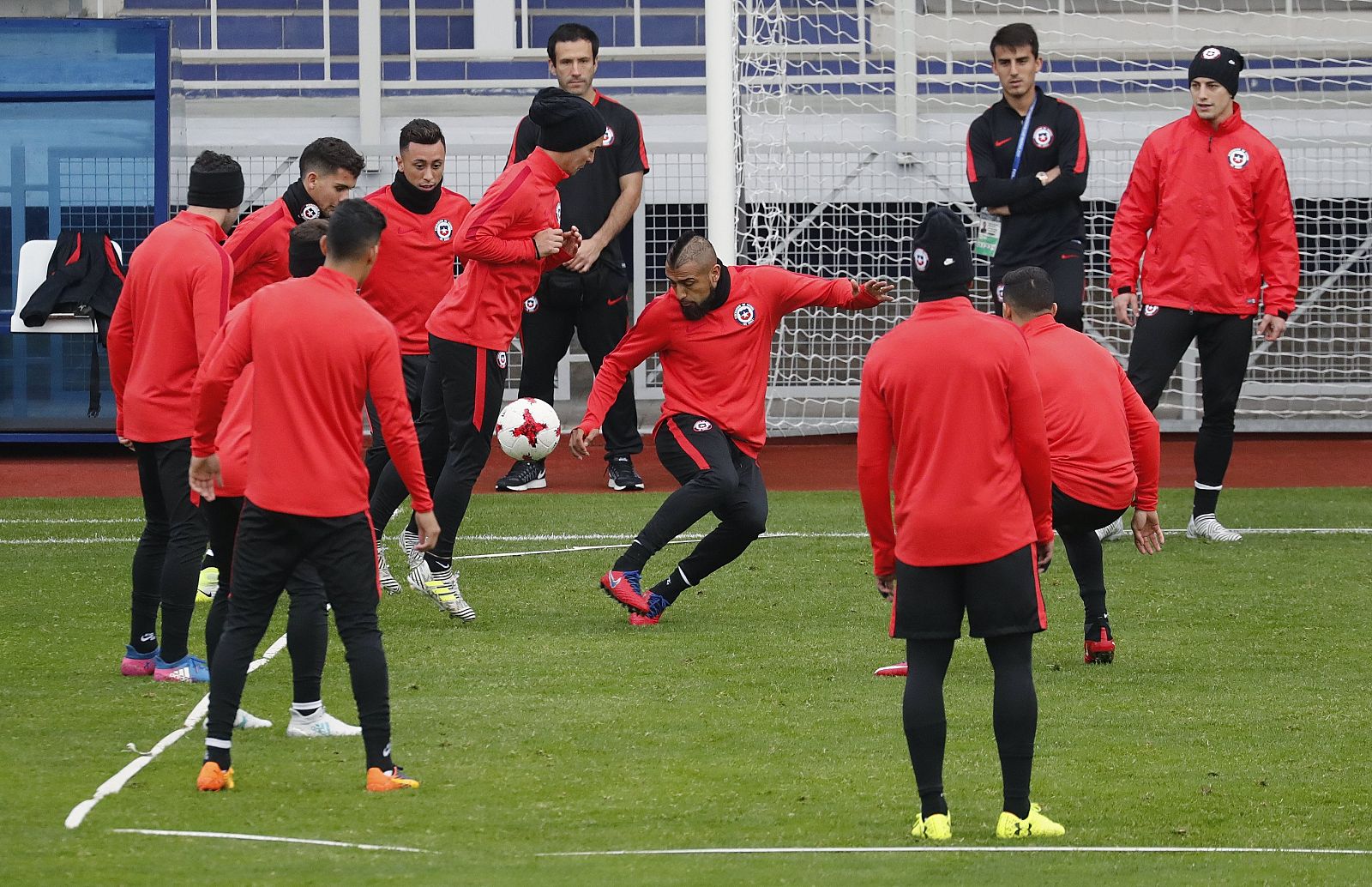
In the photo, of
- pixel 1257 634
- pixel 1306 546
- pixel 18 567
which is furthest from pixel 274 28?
pixel 1257 634

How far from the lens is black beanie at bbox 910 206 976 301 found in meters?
4.50

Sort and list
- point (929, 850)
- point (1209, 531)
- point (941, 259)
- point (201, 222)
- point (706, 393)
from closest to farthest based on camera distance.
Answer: point (929, 850), point (941, 259), point (201, 222), point (706, 393), point (1209, 531)

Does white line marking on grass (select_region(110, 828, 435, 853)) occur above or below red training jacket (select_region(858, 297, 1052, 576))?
below

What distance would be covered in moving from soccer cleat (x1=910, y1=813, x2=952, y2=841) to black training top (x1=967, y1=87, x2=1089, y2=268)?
215 inches

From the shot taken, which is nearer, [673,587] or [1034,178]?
[673,587]

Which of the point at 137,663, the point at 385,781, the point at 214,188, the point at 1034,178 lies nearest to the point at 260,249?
the point at 214,188

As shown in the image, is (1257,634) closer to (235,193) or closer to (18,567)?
(235,193)

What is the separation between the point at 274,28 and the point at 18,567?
43.0 ft

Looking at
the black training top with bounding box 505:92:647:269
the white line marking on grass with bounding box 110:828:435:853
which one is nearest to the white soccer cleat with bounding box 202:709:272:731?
the white line marking on grass with bounding box 110:828:435:853

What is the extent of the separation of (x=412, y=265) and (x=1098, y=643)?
3397 millimetres

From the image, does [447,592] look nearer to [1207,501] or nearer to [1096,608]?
[1096,608]

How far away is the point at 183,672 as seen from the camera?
244 inches

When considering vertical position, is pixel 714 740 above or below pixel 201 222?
below

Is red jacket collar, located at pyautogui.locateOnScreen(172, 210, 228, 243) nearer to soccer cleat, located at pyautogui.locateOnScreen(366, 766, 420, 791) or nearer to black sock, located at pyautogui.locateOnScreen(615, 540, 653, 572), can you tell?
black sock, located at pyautogui.locateOnScreen(615, 540, 653, 572)
